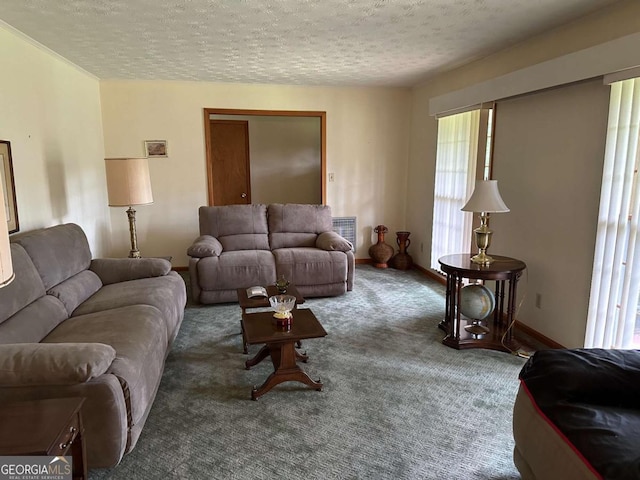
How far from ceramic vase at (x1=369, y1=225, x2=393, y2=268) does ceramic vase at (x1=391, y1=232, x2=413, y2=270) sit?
0.35ft

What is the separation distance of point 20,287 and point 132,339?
76 cm

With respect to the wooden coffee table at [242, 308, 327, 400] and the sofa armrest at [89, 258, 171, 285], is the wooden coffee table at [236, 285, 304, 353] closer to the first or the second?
the wooden coffee table at [242, 308, 327, 400]

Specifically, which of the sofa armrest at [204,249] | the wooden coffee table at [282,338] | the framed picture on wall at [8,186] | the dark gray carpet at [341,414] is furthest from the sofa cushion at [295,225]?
the framed picture on wall at [8,186]

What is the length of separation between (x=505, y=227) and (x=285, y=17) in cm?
246

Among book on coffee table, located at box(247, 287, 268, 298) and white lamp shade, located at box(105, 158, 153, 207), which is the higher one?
white lamp shade, located at box(105, 158, 153, 207)

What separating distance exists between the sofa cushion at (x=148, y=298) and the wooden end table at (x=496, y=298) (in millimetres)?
2018

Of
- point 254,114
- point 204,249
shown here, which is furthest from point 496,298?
point 254,114

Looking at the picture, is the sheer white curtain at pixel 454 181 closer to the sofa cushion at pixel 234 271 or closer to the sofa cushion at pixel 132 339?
the sofa cushion at pixel 234 271

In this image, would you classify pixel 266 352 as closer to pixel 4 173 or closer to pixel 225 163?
pixel 4 173

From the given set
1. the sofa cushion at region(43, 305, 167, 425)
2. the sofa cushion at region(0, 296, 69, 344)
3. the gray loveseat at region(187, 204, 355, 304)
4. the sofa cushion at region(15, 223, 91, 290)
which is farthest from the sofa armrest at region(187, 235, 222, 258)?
the sofa cushion at region(0, 296, 69, 344)

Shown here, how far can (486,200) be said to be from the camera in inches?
123

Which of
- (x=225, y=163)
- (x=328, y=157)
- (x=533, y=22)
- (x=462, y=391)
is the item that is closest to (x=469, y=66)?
(x=533, y=22)

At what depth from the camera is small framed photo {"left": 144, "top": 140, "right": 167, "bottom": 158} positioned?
5148 millimetres

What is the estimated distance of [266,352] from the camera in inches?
112
